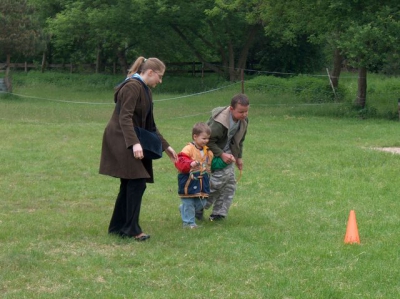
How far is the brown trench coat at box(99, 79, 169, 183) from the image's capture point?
23.1 ft

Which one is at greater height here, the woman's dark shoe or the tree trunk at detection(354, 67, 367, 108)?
the tree trunk at detection(354, 67, 367, 108)

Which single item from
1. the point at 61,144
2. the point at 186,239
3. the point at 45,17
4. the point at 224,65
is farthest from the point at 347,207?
the point at 45,17

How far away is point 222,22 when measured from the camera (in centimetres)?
3666

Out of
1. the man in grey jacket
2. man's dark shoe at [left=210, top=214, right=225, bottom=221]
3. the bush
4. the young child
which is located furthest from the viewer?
the bush

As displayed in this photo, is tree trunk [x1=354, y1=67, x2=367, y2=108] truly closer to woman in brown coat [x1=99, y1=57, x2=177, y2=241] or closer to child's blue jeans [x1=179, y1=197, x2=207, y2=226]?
child's blue jeans [x1=179, y1=197, x2=207, y2=226]

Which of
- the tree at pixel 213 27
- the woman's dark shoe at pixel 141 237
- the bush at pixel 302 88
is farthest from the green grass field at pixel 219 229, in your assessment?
the tree at pixel 213 27

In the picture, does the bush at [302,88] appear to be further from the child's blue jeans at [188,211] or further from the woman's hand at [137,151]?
the woman's hand at [137,151]

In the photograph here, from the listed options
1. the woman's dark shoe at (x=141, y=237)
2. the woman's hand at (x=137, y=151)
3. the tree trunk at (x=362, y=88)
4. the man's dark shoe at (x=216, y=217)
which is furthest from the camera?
the tree trunk at (x=362, y=88)

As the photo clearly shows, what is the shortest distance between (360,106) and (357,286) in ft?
61.9

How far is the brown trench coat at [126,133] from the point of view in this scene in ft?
23.1

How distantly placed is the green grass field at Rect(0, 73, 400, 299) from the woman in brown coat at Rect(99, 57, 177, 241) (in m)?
0.37

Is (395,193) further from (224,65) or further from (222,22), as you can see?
(224,65)

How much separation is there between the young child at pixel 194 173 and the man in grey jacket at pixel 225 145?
18cm

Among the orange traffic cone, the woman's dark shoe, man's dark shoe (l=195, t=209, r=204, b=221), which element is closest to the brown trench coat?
the woman's dark shoe
